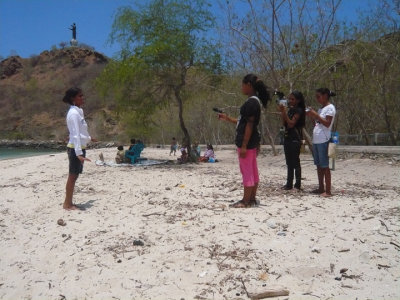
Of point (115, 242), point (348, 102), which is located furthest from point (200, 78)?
point (115, 242)

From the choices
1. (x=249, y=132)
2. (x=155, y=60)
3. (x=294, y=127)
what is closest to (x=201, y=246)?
(x=249, y=132)

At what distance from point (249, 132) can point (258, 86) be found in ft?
2.16

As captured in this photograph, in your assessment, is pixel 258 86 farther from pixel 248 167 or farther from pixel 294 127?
pixel 294 127

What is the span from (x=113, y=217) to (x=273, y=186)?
3.00 metres

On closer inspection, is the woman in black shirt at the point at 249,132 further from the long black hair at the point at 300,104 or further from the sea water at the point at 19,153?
the sea water at the point at 19,153

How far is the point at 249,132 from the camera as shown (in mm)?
4566

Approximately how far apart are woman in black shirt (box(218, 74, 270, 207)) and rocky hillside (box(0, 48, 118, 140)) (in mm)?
45430

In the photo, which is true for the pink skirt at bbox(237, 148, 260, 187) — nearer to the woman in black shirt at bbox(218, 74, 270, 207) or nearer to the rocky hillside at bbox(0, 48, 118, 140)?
the woman in black shirt at bbox(218, 74, 270, 207)

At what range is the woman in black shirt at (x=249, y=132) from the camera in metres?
4.57

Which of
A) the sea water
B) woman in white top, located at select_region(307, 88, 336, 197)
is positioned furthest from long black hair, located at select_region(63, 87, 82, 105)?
the sea water

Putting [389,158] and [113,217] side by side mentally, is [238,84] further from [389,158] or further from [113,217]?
[113,217]

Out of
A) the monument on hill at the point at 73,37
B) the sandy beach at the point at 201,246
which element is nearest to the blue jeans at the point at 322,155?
the sandy beach at the point at 201,246

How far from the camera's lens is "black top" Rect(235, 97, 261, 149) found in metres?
4.55

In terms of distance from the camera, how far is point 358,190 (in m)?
6.19
